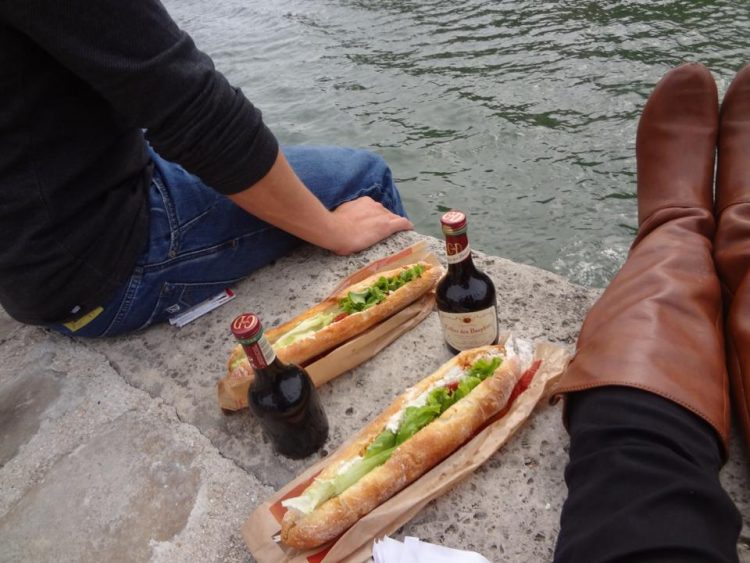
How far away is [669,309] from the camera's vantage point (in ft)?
6.24

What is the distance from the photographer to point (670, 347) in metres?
1.76

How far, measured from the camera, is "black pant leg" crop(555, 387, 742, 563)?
4.33ft

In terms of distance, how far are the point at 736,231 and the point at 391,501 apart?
69.1 inches

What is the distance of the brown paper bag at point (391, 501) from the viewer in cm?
168

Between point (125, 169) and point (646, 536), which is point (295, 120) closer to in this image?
point (125, 169)

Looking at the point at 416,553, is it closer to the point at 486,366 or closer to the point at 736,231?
the point at 486,366

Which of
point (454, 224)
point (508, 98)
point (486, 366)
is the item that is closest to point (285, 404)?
point (486, 366)

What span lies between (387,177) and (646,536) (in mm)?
2396

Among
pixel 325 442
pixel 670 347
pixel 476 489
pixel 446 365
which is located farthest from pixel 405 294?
pixel 670 347

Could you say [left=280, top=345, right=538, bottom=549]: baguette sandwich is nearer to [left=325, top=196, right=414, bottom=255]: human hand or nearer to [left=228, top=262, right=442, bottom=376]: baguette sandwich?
[left=228, top=262, right=442, bottom=376]: baguette sandwich

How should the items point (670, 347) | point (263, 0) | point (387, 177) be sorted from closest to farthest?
1. point (670, 347)
2. point (387, 177)
3. point (263, 0)

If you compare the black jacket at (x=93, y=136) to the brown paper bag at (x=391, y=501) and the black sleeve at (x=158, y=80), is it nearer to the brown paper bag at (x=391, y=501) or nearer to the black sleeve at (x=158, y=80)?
the black sleeve at (x=158, y=80)

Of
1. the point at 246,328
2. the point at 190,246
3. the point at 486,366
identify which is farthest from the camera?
the point at 190,246

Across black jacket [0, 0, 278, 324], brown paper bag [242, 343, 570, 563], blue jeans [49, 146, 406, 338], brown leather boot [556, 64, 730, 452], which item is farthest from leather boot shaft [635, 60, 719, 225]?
black jacket [0, 0, 278, 324]
